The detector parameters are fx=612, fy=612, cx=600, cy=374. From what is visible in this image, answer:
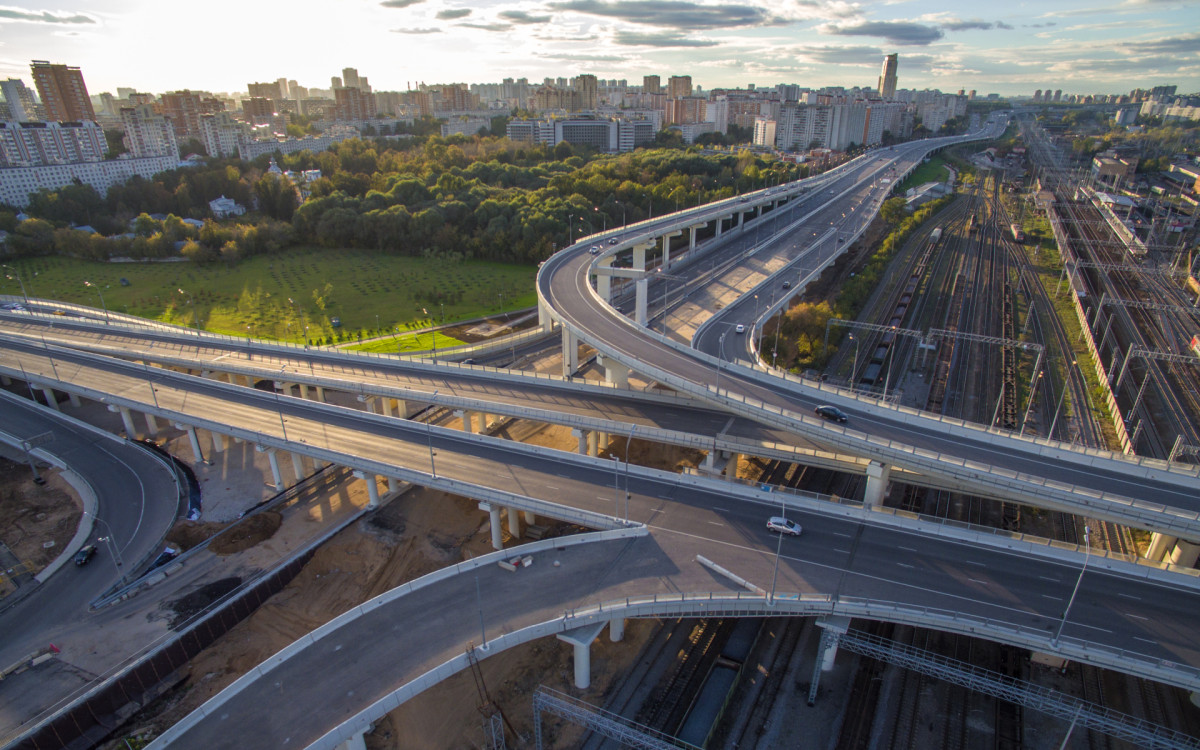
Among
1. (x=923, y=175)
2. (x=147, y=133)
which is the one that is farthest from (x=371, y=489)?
(x=923, y=175)

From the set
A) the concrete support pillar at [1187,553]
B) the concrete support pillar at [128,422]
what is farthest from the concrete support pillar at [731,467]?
the concrete support pillar at [128,422]

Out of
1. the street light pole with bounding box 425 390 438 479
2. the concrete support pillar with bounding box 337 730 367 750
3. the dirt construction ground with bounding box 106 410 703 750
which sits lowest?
the dirt construction ground with bounding box 106 410 703 750

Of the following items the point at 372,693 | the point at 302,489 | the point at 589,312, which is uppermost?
the point at 589,312

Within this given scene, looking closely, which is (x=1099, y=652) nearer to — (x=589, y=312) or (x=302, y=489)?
(x=589, y=312)

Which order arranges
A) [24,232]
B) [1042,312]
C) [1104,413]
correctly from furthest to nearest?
1. [24,232]
2. [1042,312]
3. [1104,413]

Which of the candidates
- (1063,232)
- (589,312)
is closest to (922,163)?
(1063,232)

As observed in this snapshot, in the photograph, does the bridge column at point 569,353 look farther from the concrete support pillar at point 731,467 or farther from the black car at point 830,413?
the black car at point 830,413

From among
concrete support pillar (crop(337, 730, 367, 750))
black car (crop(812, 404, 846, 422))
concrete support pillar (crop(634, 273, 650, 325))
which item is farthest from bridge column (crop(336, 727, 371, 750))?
concrete support pillar (crop(634, 273, 650, 325))

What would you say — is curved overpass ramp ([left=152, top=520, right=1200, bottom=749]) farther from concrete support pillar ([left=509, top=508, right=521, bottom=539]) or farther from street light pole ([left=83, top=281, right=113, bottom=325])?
street light pole ([left=83, top=281, right=113, bottom=325])
